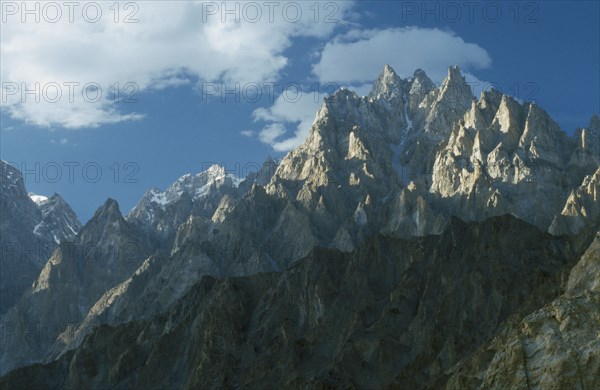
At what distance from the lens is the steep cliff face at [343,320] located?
107 meters

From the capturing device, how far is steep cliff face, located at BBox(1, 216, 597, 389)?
107062 mm

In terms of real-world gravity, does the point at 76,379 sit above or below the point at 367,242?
below

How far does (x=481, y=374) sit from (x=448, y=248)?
209 feet

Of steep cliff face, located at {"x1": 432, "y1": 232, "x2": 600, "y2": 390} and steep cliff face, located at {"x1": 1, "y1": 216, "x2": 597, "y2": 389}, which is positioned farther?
steep cliff face, located at {"x1": 1, "y1": 216, "x2": 597, "y2": 389}

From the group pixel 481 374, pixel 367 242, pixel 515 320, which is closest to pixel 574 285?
→ pixel 481 374

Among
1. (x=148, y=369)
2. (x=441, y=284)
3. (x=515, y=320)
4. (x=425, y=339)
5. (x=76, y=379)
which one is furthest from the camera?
(x=76, y=379)

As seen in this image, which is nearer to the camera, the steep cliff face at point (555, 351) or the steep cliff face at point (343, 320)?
the steep cliff face at point (555, 351)

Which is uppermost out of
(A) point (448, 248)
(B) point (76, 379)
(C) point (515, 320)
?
(A) point (448, 248)

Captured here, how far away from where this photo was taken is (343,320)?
129 m

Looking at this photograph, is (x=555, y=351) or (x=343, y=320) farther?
(x=343, y=320)

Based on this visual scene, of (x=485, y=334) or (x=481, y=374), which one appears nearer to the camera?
(x=481, y=374)

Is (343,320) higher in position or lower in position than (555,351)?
higher

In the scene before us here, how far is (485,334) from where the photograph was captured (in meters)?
98.4

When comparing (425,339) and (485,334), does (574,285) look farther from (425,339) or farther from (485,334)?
(425,339)
